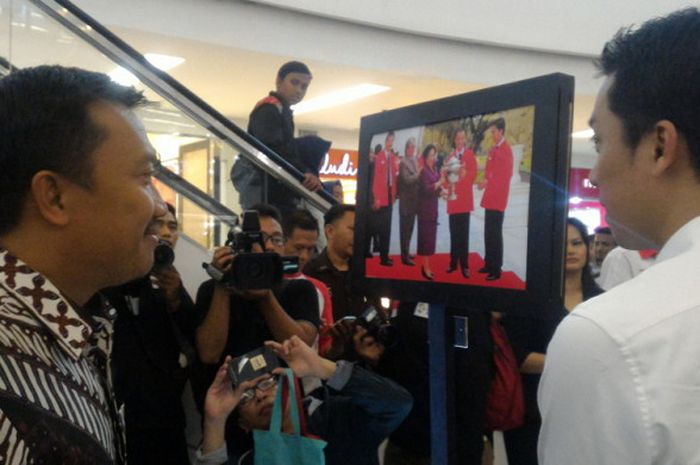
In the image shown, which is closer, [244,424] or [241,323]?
[244,424]

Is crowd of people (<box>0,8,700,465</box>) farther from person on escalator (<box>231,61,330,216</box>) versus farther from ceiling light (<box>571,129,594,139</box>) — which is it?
ceiling light (<box>571,129,594,139</box>)

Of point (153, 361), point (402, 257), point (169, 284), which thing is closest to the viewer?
point (402, 257)

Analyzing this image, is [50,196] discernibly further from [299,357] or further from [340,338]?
[340,338]

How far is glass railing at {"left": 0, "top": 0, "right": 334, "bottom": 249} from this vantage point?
3.18m

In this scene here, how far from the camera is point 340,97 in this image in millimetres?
8766

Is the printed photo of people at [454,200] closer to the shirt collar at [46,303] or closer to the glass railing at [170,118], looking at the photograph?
the shirt collar at [46,303]

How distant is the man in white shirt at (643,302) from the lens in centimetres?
67

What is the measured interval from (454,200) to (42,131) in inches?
30.7

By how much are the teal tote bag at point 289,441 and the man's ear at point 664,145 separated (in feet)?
3.52

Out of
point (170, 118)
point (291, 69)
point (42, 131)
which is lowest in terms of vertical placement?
point (42, 131)

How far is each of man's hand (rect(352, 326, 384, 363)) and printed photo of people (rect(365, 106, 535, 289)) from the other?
1.75 feet

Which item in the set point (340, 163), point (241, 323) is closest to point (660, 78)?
point (241, 323)

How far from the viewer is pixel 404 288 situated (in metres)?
1.49

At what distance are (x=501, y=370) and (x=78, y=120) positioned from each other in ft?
6.29
